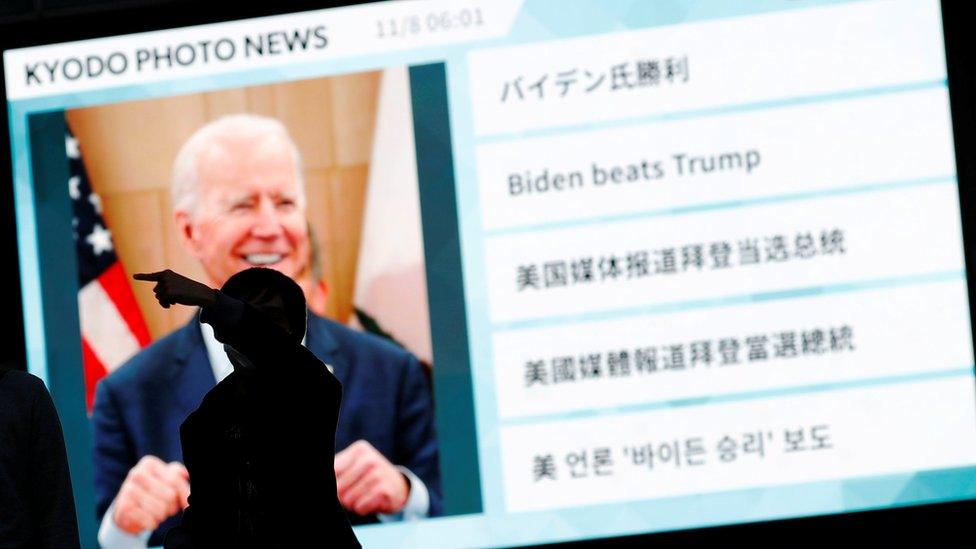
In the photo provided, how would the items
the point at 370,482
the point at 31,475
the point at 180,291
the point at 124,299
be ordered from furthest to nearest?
the point at 124,299 → the point at 370,482 → the point at 31,475 → the point at 180,291

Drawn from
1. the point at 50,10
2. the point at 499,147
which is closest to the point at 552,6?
the point at 499,147

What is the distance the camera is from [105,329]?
408 centimetres

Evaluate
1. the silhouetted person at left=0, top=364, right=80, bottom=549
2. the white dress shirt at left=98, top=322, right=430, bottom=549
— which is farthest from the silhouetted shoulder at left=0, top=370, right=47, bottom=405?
the white dress shirt at left=98, top=322, right=430, bottom=549

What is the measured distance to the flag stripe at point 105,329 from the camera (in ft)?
13.3

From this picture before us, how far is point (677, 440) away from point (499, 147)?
1.14 m

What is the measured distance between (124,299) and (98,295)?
0.10 m

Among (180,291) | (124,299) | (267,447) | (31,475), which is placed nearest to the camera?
(180,291)

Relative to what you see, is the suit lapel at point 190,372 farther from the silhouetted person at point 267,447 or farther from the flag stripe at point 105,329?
the silhouetted person at point 267,447

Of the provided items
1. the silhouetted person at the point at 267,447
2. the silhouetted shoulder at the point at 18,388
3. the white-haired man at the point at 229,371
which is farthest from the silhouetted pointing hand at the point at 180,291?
the white-haired man at the point at 229,371

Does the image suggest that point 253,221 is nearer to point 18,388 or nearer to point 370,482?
point 370,482

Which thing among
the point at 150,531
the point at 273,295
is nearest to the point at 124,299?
the point at 150,531

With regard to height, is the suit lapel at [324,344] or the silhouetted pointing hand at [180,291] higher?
the silhouetted pointing hand at [180,291]

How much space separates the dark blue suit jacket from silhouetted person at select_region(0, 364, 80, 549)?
1.59 meters

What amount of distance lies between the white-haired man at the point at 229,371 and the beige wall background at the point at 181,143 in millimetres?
49
